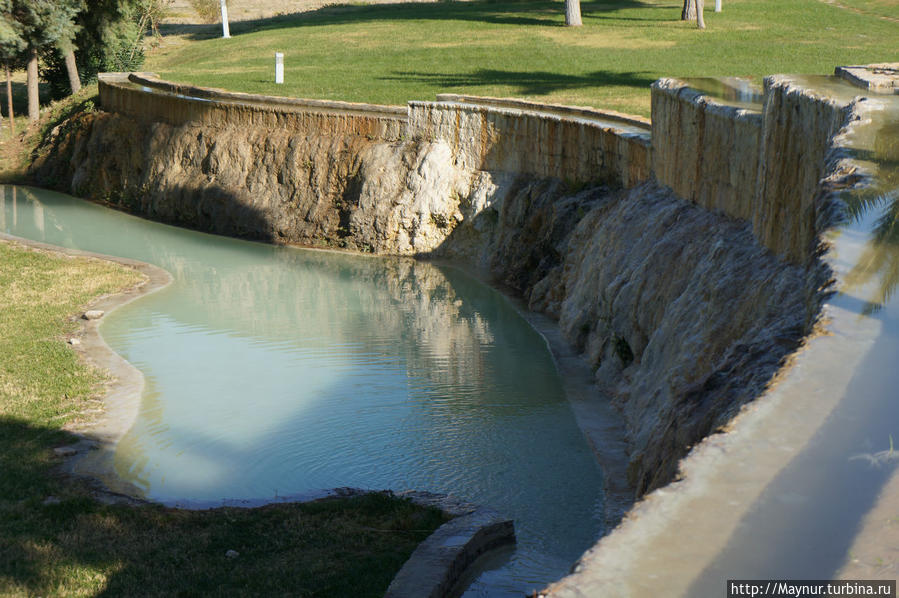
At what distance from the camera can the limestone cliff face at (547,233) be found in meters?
8.90

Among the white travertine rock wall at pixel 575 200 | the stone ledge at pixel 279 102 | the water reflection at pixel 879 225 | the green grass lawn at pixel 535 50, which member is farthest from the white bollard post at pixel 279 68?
the water reflection at pixel 879 225

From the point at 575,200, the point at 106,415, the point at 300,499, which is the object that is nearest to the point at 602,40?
the point at 575,200

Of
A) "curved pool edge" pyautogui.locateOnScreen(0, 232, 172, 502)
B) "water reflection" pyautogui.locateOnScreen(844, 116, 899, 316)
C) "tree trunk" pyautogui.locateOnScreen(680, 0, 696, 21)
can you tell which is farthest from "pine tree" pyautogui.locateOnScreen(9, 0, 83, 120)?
"water reflection" pyautogui.locateOnScreen(844, 116, 899, 316)

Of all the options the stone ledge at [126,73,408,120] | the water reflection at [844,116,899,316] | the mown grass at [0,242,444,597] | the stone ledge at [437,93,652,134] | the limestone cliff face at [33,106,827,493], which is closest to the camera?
the water reflection at [844,116,899,316]

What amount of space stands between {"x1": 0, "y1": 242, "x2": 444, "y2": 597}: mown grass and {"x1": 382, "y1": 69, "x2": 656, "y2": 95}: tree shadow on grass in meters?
17.3

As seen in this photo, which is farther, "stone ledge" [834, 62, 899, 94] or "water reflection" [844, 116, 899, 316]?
"stone ledge" [834, 62, 899, 94]

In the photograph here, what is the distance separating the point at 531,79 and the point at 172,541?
21225 mm

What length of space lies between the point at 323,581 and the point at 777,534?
4.96 m

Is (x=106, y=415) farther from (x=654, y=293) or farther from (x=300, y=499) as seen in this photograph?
(x=654, y=293)

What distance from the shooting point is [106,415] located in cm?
1306

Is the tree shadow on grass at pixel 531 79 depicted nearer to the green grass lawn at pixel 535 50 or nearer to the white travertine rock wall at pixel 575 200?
the green grass lawn at pixel 535 50

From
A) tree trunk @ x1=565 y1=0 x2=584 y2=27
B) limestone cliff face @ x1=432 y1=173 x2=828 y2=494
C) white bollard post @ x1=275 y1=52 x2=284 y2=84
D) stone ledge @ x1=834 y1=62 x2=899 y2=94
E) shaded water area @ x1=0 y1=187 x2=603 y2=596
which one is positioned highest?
tree trunk @ x1=565 y1=0 x2=584 y2=27

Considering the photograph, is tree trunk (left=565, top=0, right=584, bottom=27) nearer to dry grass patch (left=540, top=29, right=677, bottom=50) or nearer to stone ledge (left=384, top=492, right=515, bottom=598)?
dry grass patch (left=540, top=29, right=677, bottom=50)

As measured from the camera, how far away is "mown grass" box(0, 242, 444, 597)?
319 inches
